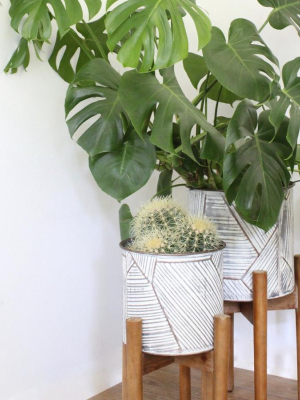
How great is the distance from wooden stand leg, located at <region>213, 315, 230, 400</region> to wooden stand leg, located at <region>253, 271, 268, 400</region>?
200 mm

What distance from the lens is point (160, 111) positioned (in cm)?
120

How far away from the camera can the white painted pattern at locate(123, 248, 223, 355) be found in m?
1.21

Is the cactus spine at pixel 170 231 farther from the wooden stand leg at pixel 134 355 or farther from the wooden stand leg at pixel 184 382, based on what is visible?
the wooden stand leg at pixel 184 382

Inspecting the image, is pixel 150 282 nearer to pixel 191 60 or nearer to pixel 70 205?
pixel 70 205

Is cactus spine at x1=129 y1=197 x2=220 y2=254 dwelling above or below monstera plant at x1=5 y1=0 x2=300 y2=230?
below

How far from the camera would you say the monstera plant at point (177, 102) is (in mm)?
1129

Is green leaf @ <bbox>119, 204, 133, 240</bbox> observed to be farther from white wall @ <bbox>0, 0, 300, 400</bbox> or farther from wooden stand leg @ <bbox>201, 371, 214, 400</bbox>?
wooden stand leg @ <bbox>201, 371, 214, 400</bbox>

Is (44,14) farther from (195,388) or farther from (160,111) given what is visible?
(195,388)

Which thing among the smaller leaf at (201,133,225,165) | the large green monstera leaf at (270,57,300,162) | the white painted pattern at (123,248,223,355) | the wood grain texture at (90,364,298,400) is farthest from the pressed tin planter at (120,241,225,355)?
the wood grain texture at (90,364,298,400)

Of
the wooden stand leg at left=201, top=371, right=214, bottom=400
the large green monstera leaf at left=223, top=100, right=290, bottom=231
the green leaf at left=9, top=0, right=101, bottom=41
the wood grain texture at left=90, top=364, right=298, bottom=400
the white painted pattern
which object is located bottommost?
the wood grain texture at left=90, top=364, right=298, bottom=400

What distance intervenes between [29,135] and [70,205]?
268 millimetres

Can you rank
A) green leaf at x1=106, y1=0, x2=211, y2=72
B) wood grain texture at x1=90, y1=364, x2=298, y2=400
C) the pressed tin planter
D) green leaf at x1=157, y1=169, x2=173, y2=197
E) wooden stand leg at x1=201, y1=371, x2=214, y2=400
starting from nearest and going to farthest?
green leaf at x1=106, y1=0, x2=211, y2=72 → the pressed tin planter → wooden stand leg at x1=201, y1=371, x2=214, y2=400 → green leaf at x1=157, y1=169, x2=173, y2=197 → wood grain texture at x1=90, y1=364, x2=298, y2=400

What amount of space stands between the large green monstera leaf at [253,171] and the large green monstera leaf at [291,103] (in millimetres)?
44

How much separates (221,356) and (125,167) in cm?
48
